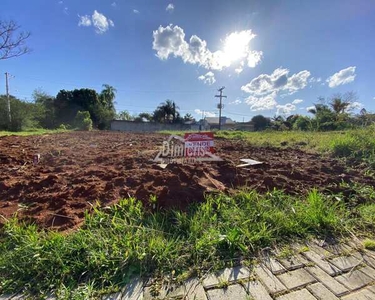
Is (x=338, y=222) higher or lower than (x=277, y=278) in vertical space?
higher

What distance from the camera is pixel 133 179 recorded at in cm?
274

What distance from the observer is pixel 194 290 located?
1.11m

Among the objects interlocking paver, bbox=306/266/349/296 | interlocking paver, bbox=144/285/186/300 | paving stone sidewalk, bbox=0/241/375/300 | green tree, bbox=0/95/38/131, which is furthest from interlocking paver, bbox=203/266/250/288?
green tree, bbox=0/95/38/131

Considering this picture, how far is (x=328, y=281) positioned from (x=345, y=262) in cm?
29

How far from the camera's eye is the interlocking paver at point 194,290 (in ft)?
3.50

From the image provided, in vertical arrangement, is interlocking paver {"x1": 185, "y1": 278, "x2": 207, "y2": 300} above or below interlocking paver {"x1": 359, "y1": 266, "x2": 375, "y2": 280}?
below

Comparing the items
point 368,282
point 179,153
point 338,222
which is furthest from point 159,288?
point 179,153

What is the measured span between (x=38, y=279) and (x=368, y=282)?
2057 mm

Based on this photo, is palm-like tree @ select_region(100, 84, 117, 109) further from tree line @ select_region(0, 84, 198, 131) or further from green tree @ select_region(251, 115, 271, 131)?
green tree @ select_region(251, 115, 271, 131)

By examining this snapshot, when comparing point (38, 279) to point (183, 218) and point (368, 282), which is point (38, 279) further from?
point (368, 282)

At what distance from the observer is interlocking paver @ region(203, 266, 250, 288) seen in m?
1.17

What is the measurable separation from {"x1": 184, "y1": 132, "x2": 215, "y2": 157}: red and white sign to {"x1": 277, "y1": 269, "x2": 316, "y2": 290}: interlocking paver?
8.17ft

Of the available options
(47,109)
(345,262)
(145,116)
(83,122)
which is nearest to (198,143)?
(345,262)

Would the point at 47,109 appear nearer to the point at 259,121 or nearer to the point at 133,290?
the point at 133,290
